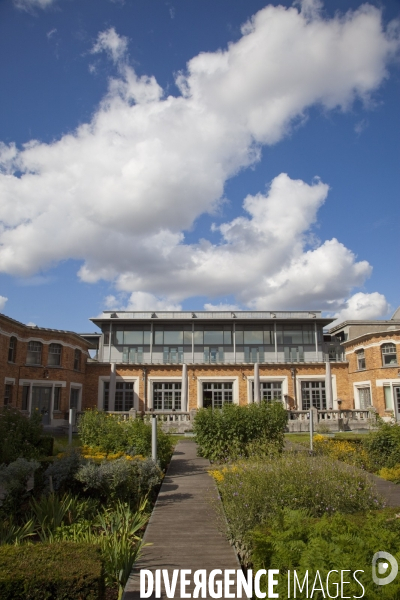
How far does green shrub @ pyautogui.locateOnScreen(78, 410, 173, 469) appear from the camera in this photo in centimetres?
1222

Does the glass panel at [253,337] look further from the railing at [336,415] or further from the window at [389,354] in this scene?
the window at [389,354]

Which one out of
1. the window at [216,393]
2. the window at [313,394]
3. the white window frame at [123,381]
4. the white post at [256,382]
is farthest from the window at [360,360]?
the white window frame at [123,381]

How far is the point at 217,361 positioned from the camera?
3250cm

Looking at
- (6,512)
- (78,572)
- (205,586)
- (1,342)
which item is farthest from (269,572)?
(1,342)

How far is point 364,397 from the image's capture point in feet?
99.6

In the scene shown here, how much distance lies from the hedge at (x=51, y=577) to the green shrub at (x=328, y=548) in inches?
62.0

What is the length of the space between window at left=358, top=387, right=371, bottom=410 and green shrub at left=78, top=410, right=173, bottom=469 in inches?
807

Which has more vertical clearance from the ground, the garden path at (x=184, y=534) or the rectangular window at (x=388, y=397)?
the rectangular window at (x=388, y=397)

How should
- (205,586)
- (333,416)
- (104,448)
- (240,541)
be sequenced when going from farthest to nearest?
1. (333,416)
2. (104,448)
3. (240,541)
4. (205,586)

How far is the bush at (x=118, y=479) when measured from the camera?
7953 mm

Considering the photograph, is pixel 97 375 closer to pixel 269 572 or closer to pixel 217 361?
pixel 217 361

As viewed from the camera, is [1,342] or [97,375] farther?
[97,375]

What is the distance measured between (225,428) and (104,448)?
358cm

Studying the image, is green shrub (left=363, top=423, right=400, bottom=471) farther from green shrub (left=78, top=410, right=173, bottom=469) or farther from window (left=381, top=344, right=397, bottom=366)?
window (left=381, top=344, right=397, bottom=366)
